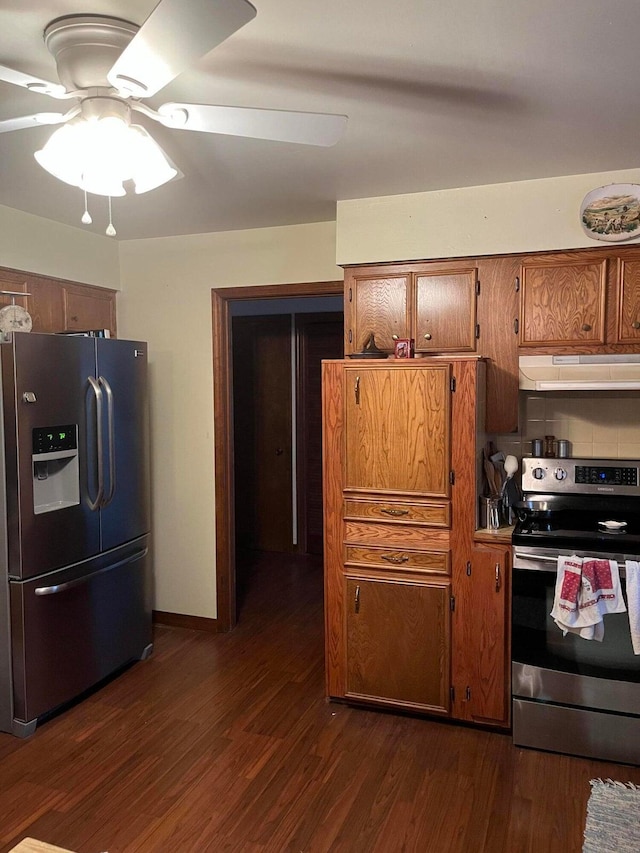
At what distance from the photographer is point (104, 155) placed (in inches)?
68.0

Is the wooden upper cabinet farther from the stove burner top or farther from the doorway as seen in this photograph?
the stove burner top

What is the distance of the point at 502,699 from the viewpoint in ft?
9.08

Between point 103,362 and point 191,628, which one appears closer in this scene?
point 103,362

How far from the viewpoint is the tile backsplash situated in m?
3.01

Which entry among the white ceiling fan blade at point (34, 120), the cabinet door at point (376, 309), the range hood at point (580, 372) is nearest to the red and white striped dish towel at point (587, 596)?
the range hood at point (580, 372)

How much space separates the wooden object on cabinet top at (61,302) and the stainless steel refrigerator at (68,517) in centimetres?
56

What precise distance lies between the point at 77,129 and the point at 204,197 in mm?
1410

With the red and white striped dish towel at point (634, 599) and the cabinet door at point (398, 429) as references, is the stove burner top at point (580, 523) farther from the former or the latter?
the cabinet door at point (398, 429)

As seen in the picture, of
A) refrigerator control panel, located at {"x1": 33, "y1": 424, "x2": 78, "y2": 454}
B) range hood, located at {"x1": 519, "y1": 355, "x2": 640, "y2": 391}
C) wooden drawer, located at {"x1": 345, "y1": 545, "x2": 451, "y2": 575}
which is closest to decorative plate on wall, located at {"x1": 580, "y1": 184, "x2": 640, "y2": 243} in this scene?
range hood, located at {"x1": 519, "y1": 355, "x2": 640, "y2": 391}

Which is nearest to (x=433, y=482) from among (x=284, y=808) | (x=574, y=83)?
(x=284, y=808)

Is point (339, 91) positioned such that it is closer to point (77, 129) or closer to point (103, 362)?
point (77, 129)

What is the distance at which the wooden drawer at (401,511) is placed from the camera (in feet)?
9.25

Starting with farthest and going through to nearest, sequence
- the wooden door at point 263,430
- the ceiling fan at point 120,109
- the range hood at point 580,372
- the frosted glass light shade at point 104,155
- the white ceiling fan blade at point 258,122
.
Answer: the wooden door at point 263,430 < the range hood at point 580,372 < the frosted glass light shade at point 104,155 < the white ceiling fan blade at point 258,122 < the ceiling fan at point 120,109

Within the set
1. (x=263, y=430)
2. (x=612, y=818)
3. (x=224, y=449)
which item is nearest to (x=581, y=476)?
(x=612, y=818)
